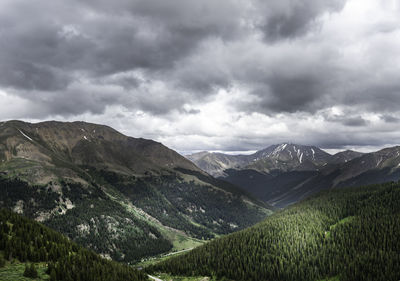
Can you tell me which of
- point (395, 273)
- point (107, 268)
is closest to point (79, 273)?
point (107, 268)

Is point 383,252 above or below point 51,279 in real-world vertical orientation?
below

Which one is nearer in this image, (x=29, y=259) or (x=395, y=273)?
(x=29, y=259)

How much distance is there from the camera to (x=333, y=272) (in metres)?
197

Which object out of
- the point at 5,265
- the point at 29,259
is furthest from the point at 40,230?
the point at 5,265

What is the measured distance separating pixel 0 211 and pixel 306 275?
19615 centimetres

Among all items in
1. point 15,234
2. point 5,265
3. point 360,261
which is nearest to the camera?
point 5,265

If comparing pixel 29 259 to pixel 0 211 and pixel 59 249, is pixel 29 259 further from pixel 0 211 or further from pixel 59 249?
pixel 0 211

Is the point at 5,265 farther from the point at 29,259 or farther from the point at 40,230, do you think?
the point at 40,230

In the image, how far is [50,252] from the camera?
112 metres

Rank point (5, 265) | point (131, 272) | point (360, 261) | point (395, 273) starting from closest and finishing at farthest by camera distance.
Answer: point (5, 265) < point (131, 272) < point (395, 273) < point (360, 261)

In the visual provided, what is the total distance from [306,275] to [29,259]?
178758 mm

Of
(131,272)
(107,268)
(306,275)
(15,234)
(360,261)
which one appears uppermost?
(15,234)

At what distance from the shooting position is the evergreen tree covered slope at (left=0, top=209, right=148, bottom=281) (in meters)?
101

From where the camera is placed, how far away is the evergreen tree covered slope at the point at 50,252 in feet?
330
